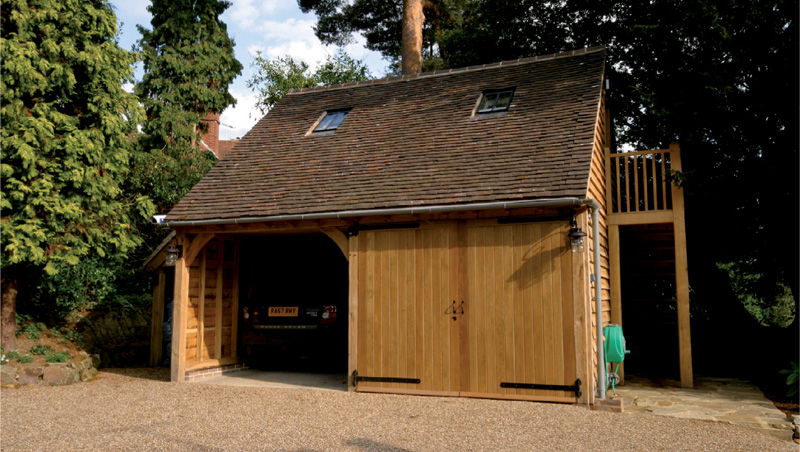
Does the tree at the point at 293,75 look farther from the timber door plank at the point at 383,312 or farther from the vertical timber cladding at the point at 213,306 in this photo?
the timber door plank at the point at 383,312

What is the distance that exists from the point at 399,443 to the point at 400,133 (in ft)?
19.3

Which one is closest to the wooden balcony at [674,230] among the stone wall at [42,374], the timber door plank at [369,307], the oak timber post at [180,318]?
the timber door plank at [369,307]

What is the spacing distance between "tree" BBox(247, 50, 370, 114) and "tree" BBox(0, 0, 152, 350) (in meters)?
13.9

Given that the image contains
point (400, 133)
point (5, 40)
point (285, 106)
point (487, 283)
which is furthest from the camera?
point (285, 106)

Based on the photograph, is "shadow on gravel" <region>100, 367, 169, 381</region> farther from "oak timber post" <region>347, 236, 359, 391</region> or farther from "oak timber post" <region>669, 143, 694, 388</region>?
"oak timber post" <region>669, 143, 694, 388</region>

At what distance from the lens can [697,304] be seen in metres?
15.3

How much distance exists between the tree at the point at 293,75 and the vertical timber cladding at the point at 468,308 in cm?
1676

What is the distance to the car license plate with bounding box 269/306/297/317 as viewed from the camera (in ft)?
29.4

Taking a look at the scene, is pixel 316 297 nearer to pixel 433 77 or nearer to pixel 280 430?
pixel 280 430

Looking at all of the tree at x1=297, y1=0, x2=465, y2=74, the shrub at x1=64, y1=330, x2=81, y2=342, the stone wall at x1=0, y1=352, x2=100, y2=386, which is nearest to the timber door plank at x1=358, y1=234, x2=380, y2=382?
the stone wall at x1=0, y1=352, x2=100, y2=386

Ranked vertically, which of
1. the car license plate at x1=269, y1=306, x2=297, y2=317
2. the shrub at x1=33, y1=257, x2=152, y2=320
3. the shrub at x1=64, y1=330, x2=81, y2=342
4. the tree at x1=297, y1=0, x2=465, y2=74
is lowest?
the shrub at x1=64, y1=330, x2=81, y2=342

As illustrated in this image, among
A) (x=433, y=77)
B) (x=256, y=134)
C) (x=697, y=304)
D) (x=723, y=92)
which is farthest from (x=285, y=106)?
(x=697, y=304)

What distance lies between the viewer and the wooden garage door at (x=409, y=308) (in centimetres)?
744

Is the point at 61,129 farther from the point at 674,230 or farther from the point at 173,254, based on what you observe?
the point at 674,230
